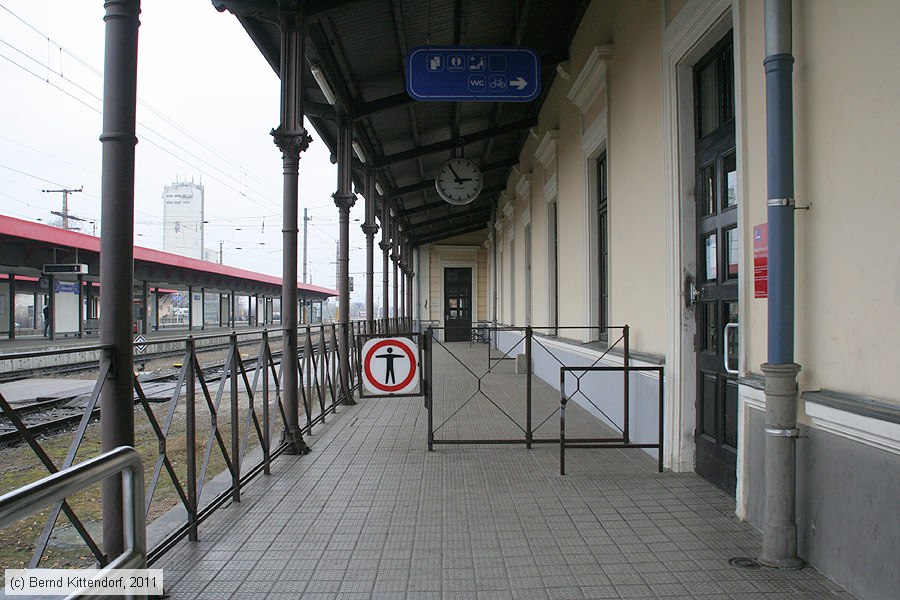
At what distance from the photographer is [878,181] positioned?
2.47 metres

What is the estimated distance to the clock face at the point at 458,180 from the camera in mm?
10250

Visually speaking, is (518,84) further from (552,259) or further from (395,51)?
(552,259)

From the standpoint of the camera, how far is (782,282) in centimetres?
289

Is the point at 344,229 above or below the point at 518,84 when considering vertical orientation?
below

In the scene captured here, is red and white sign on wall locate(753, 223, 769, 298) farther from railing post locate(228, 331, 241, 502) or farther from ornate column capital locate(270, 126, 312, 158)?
ornate column capital locate(270, 126, 312, 158)

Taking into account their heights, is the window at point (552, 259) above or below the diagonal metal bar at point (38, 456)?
above

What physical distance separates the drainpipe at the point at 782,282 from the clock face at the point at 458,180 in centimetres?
748

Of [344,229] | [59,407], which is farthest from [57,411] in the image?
[344,229]

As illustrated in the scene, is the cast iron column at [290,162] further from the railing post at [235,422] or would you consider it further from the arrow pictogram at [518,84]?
the arrow pictogram at [518,84]

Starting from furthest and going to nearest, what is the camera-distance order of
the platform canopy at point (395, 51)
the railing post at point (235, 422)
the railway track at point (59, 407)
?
the platform canopy at point (395, 51)
the railway track at point (59, 407)
the railing post at point (235, 422)

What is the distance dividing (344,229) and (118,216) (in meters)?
6.36

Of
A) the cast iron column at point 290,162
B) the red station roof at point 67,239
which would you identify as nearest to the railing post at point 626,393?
the cast iron column at point 290,162

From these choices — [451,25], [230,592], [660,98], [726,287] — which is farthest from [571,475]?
[451,25]

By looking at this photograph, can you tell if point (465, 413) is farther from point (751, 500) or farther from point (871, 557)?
point (871, 557)
